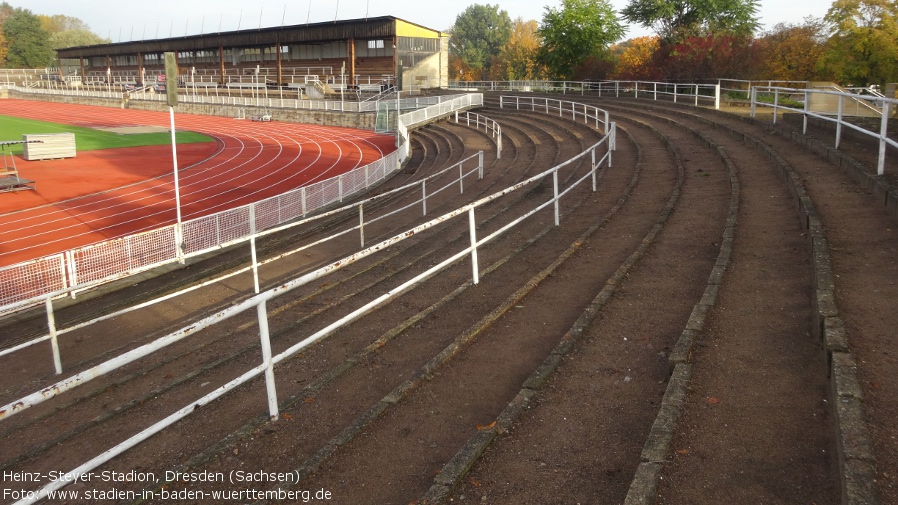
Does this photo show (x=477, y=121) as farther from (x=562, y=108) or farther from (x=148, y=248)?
(x=148, y=248)

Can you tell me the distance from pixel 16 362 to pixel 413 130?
102ft

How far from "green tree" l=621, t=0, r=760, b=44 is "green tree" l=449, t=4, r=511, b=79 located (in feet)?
307

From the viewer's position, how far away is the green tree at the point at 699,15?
167ft

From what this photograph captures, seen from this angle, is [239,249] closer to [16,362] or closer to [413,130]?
[16,362]

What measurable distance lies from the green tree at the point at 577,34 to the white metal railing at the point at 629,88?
10.7ft

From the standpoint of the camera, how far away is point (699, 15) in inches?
2010

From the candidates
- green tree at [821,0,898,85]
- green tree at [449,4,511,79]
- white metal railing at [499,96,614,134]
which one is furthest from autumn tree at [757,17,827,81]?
green tree at [449,4,511,79]

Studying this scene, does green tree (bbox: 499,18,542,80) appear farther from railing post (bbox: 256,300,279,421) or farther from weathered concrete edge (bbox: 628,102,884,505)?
railing post (bbox: 256,300,279,421)

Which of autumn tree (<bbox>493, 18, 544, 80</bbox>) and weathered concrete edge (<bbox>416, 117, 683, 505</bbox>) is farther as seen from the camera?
autumn tree (<bbox>493, 18, 544, 80</bbox>)

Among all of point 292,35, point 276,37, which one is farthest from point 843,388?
point 276,37

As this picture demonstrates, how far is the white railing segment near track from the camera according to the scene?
444 inches

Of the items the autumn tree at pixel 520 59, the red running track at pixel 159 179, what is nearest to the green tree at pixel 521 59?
the autumn tree at pixel 520 59

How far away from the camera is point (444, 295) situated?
771 centimetres

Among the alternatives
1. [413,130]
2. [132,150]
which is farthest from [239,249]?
[132,150]
